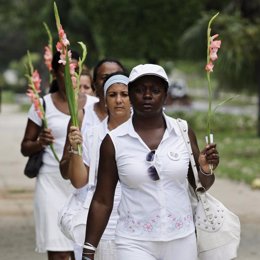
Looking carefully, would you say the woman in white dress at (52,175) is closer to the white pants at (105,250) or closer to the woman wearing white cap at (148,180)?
the white pants at (105,250)

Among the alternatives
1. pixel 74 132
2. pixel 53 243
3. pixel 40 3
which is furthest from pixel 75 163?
pixel 40 3

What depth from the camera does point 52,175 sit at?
6785 millimetres

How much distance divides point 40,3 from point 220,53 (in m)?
26.0

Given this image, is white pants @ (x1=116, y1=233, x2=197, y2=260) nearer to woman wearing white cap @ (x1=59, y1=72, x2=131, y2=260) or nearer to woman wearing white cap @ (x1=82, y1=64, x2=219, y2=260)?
woman wearing white cap @ (x1=82, y1=64, x2=219, y2=260)

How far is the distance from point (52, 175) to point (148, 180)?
256 cm

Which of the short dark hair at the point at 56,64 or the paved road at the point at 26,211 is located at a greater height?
the short dark hair at the point at 56,64

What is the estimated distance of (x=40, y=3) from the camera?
44.6 meters

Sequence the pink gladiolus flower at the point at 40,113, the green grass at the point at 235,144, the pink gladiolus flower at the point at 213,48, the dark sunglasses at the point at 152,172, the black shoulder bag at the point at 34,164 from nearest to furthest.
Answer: the dark sunglasses at the point at 152,172 < the pink gladiolus flower at the point at 213,48 < the pink gladiolus flower at the point at 40,113 < the black shoulder bag at the point at 34,164 < the green grass at the point at 235,144

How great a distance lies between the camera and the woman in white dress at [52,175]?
263 inches

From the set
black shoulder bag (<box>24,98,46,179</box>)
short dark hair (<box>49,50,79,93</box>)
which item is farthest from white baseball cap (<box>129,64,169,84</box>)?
black shoulder bag (<box>24,98,46,179</box>)

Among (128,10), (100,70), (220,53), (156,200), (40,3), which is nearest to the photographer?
(156,200)

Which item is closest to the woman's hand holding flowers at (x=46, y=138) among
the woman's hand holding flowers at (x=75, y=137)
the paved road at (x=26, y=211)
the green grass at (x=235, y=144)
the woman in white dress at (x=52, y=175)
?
the woman in white dress at (x=52, y=175)

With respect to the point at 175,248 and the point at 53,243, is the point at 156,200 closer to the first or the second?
the point at 175,248

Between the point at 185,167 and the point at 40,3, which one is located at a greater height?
the point at 40,3
